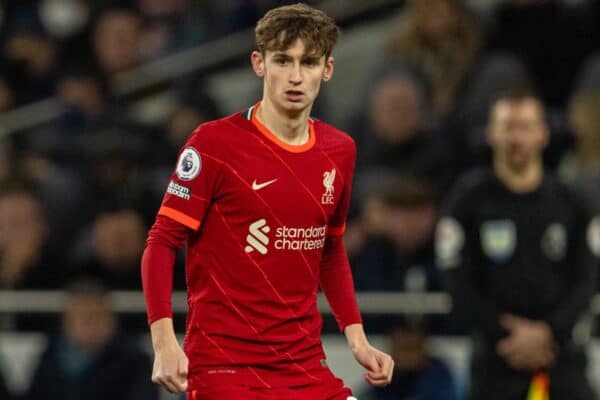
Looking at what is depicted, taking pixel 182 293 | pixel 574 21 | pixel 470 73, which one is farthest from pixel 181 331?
pixel 574 21

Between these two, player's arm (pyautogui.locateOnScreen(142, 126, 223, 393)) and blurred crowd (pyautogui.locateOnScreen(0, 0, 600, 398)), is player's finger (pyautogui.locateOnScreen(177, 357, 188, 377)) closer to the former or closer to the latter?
player's arm (pyautogui.locateOnScreen(142, 126, 223, 393))

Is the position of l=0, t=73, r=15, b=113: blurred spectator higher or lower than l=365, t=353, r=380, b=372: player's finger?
higher

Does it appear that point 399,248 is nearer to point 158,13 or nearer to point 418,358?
point 418,358

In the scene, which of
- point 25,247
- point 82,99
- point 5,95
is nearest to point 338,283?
point 25,247

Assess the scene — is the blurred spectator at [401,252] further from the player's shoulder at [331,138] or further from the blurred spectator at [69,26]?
the blurred spectator at [69,26]

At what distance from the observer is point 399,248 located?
836 cm

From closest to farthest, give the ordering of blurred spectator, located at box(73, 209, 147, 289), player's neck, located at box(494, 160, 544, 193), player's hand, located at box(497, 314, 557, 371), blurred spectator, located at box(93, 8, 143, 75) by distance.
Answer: player's hand, located at box(497, 314, 557, 371), player's neck, located at box(494, 160, 544, 193), blurred spectator, located at box(73, 209, 147, 289), blurred spectator, located at box(93, 8, 143, 75)

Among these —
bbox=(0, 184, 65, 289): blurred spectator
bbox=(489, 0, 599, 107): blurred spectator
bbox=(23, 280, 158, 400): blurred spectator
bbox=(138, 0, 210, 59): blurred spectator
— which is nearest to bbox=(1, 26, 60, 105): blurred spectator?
bbox=(138, 0, 210, 59): blurred spectator

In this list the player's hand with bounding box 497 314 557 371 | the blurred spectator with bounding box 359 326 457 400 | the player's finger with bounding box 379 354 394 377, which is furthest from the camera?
the blurred spectator with bounding box 359 326 457 400

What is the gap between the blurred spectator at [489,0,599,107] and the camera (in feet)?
31.3

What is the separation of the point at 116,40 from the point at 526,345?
5987 mm

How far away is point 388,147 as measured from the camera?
30.9ft

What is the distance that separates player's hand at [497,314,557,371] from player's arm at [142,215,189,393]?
2423mm

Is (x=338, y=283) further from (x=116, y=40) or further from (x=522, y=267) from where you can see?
(x=116, y=40)
